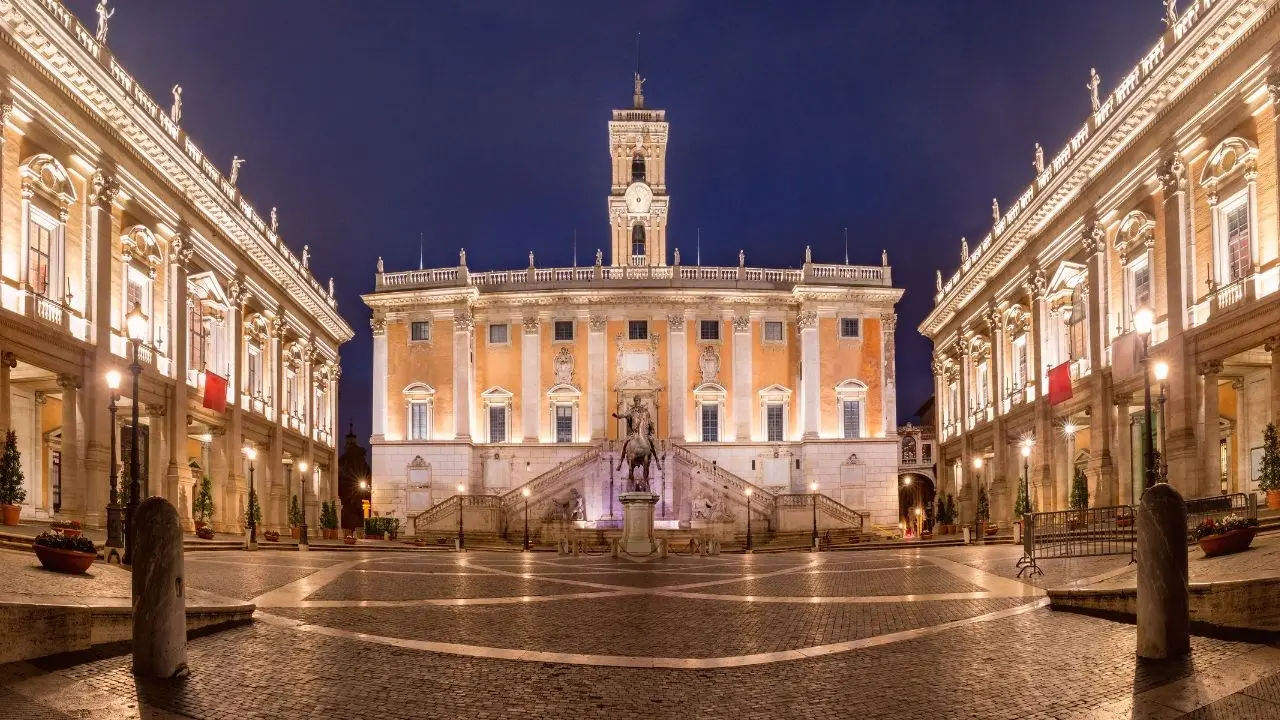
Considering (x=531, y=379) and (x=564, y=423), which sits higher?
(x=531, y=379)

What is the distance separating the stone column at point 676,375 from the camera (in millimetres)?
61531

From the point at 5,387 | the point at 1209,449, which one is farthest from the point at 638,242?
the point at 5,387

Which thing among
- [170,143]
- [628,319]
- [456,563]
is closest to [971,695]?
[456,563]

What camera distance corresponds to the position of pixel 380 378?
62719mm

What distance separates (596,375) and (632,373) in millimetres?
2189

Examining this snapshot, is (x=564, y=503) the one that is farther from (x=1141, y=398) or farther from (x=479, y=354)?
(x=1141, y=398)

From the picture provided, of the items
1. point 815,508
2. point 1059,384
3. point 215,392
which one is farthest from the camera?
point 815,508

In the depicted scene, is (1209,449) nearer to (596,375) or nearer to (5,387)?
(5,387)

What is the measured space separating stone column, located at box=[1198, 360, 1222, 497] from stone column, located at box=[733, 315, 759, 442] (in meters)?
33.3

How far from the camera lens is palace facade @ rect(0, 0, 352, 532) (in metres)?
27.2

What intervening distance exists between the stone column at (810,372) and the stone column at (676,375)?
693 cm

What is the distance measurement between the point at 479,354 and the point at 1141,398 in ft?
128

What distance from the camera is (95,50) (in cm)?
3077

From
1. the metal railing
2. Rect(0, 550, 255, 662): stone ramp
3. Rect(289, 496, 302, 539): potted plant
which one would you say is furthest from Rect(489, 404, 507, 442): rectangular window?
Rect(0, 550, 255, 662): stone ramp
